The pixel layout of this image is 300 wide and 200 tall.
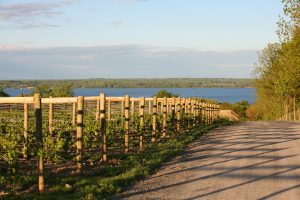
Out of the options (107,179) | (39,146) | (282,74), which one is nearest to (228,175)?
(107,179)

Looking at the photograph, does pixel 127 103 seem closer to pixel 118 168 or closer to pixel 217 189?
pixel 118 168

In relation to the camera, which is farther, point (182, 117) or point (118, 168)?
point (182, 117)

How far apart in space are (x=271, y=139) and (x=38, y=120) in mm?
14071


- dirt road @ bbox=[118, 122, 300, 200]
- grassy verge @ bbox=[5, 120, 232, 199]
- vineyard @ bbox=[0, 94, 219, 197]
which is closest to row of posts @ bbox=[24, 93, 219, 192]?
vineyard @ bbox=[0, 94, 219, 197]

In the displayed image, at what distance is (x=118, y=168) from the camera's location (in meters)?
14.1

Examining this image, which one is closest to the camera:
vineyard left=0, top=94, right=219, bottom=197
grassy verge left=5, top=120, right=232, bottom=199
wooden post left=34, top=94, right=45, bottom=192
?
grassy verge left=5, top=120, right=232, bottom=199

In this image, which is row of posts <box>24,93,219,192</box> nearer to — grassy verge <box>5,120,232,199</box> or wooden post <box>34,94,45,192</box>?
wooden post <box>34,94,45,192</box>

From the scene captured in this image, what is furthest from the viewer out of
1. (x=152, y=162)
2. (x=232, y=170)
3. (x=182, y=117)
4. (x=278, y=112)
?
(x=278, y=112)

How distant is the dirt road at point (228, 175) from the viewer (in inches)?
426

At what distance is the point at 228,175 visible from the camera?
514 inches

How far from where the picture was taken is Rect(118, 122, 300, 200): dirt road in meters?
10.8

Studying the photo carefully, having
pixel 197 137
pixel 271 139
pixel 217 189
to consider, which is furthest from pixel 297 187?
pixel 197 137

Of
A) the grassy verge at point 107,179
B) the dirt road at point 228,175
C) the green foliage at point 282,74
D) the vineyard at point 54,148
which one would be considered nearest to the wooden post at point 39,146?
the vineyard at point 54,148

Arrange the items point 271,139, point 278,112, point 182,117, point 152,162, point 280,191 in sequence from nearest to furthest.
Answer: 1. point 280,191
2. point 152,162
3. point 271,139
4. point 182,117
5. point 278,112
